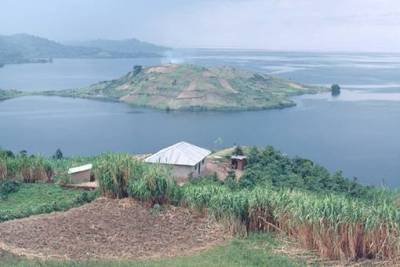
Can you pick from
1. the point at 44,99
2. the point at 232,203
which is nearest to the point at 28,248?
the point at 232,203

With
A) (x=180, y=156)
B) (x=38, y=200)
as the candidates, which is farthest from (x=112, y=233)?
(x=180, y=156)

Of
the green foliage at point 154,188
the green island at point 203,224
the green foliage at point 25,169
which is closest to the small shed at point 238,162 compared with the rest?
the green foliage at point 25,169

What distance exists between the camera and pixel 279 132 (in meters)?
61.5

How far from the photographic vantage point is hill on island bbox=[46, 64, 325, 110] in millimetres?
79938

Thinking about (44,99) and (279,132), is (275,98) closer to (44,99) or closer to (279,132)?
(279,132)

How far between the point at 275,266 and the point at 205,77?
3013 inches

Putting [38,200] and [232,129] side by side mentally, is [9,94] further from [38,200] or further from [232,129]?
[38,200]

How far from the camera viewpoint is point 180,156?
24.3m

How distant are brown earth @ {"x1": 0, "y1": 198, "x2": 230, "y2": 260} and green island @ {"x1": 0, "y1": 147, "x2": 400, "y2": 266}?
0.08 ft

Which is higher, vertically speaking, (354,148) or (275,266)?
(275,266)

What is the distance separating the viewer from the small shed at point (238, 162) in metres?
27.4

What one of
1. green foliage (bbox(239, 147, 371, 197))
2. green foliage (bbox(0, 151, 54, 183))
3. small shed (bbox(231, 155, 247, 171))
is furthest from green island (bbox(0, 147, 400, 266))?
small shed (bbox(231, 155, 247, 171))

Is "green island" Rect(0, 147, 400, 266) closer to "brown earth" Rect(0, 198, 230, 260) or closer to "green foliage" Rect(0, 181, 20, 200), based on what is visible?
"brown earth" Rect(0, 198, 230, 260)

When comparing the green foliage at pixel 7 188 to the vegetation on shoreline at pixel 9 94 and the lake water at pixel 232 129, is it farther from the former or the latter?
the vegetation on shoreline at pixel 9 94
